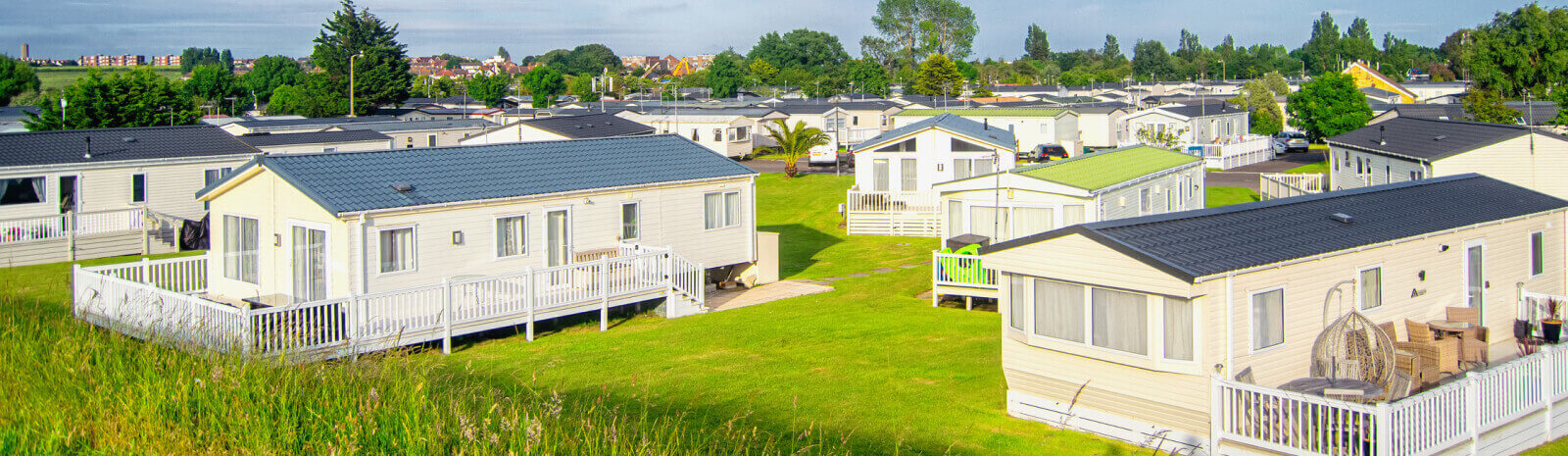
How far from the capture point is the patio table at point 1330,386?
12.2 meters

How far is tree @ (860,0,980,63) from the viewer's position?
492ft

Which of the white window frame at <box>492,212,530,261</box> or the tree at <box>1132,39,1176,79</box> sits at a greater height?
the tree at <box>1132,39,1176,79</box>

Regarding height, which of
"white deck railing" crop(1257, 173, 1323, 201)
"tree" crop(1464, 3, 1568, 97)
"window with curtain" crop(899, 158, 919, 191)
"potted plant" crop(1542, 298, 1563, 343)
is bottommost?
"potted plant" crop(1542, 298, 1563, 343)

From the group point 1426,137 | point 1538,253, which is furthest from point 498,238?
point 1426,137

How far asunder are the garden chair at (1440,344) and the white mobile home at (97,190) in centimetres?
2630

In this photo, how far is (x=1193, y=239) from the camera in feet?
43.9

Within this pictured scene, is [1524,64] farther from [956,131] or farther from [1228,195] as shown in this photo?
[956,131]

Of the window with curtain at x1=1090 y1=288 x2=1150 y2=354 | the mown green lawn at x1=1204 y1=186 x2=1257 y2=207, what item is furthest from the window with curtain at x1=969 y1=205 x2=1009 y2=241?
the mown green lawn at x1=1204 y1=186 x2=1257 y2=207

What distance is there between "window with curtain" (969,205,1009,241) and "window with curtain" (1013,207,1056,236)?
233 millimetres

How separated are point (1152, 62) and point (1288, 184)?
469 feet

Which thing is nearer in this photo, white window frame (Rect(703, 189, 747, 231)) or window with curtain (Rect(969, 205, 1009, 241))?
window with curtain (Rect(969, 205, 1009, 241))

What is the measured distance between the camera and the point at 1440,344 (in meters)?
14.2

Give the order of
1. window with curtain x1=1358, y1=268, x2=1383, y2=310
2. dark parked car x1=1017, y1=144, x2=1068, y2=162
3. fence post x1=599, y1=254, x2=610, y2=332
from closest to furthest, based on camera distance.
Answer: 1. window with curtain x1=1358, y1=268, x2=1383, y2=310
2. fence post x1=599, y1=254, x2=610, y2=332
3. dark parked car x1=1017, y1=144, x2=1068, y2=162

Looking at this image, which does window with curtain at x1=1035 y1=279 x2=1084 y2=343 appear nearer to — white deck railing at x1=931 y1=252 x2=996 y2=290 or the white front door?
white deck railing at x1=931 y1=252 x2=996 y2=290
